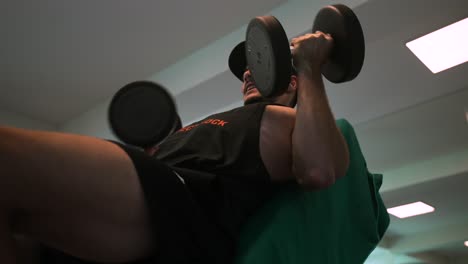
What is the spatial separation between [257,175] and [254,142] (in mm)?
75

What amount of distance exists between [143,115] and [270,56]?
18.1 inches

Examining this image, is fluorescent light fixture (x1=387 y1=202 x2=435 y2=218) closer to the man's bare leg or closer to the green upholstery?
the green upholstery

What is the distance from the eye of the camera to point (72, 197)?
661mm

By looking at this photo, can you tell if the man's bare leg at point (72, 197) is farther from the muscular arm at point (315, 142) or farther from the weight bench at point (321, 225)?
the muscular arm at point (315, 142)

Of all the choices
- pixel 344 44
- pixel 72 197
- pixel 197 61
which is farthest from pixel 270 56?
pixel 197 61

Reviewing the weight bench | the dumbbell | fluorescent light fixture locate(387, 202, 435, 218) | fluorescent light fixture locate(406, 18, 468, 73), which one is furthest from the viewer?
fluorescent light fixture locate(387, 202, 435, 218)

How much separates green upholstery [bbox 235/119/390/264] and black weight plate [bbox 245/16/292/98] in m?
0.20

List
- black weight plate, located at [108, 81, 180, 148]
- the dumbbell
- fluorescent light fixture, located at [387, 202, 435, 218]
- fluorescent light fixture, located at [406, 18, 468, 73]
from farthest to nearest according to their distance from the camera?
fluorescent light fixture, located at [387, 202, 435, 218] < fluorescent light fixture, located at [406, 18, 468, 73] < black weight plate, located at [108, 81, 180, 148] < the dumbbell

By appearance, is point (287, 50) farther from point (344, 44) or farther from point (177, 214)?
point (177, 214)

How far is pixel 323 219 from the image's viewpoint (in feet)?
3.20

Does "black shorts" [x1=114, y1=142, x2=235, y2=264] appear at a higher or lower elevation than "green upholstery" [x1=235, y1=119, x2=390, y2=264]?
lower

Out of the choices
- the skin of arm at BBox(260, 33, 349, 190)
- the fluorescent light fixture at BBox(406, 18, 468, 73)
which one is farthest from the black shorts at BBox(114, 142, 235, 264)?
the fluorescent light fixture at BBox(406, 18, 468, 73)

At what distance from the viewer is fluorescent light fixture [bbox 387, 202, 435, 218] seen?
15.5ft

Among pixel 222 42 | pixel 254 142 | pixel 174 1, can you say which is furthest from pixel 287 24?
pixel 254 142
